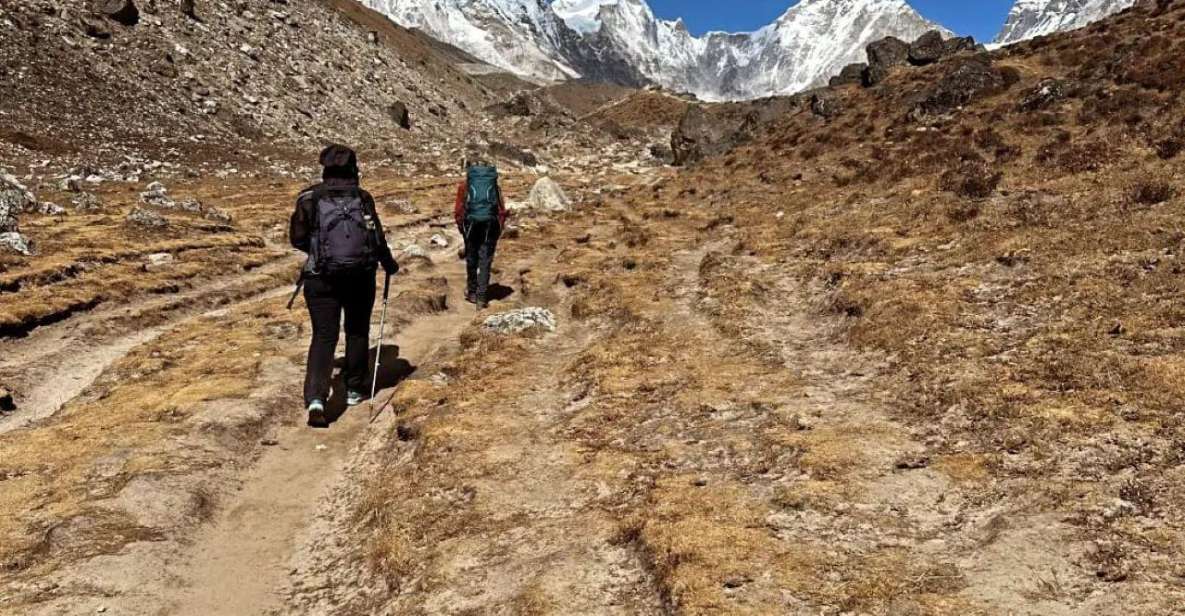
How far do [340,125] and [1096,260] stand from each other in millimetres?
68815

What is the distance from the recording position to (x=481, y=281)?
1916 centimetres

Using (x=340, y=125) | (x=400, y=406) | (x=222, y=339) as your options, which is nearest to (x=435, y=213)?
(x=222, y=339)

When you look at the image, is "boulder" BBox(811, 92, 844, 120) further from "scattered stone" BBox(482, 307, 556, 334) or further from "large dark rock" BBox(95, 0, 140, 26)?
"large dark rock" BBox(95, 0, 140, 26)

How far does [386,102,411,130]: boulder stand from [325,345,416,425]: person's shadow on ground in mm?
69982

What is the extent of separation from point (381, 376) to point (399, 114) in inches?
2861

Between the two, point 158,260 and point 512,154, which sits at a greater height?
point 512,154

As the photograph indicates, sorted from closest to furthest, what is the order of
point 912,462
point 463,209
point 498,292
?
point 912,462, point 463,209, point 498,292

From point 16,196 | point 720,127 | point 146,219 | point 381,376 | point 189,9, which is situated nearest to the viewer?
point 381,376

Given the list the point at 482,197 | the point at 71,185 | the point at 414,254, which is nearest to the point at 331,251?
the point at 482,197

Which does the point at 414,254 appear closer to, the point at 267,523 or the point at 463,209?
the point at 463,209

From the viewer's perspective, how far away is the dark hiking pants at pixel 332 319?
36.7 feet

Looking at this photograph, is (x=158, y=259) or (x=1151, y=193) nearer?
(x=1151, y=193)

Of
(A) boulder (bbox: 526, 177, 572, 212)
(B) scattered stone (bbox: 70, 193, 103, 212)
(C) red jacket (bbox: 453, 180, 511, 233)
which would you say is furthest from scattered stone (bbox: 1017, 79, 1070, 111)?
(B) scattered stone (bbox: 70, 193, 103, 212)

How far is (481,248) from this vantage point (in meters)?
19.0
